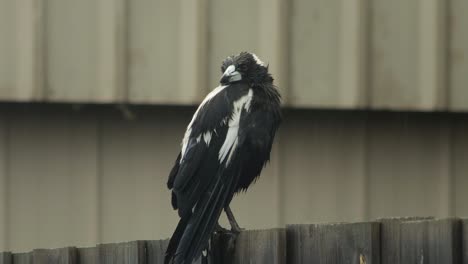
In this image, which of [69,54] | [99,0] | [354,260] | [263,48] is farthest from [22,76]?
[354,260]

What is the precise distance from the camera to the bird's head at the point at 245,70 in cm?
358

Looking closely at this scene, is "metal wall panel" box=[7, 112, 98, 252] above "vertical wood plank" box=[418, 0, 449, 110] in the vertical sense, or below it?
below

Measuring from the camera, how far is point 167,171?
12.5 ft

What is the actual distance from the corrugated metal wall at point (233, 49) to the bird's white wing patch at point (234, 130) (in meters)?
0.20

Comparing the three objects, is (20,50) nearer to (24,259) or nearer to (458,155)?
(24,259)

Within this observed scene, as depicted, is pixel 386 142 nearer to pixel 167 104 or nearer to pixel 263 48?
pixel 263 48

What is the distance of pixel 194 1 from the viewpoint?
11.8 ft

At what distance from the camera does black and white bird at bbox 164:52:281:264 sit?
304 centimetres

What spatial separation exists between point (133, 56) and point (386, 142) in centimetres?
120

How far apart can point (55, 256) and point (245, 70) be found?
1.44m

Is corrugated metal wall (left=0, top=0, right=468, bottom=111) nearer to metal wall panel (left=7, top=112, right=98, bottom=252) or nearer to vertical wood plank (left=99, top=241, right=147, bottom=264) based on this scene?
metal wall panel (left=7, top=112, right=98, bottom=252)

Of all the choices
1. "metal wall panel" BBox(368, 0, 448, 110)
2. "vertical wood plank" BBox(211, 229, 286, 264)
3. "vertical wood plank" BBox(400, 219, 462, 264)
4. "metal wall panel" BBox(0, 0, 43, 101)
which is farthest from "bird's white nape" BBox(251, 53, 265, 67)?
"vertical wood plank" BBox(400, 219, 462, 264)

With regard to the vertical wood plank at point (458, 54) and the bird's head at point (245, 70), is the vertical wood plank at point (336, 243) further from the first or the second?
the vertical wood plank at point (458, 54)

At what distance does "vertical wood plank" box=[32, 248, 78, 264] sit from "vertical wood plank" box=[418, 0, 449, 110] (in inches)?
74.4
